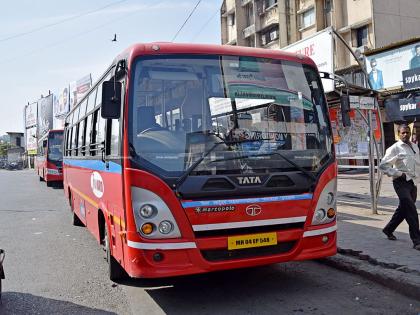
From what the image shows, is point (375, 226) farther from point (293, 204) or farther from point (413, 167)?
point (293, 204)

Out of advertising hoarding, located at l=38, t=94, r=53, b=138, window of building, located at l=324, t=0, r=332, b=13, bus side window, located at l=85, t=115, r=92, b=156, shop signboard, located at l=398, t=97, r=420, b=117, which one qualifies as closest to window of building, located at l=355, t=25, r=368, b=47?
window of building, located at l=324, t=0, r=332, b=13

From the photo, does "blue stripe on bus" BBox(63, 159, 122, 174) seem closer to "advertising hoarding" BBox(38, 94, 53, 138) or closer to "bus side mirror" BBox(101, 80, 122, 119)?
"bus side mirror" BBox(101, 80, 122, 119)

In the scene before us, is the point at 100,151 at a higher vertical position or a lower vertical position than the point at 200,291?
higher

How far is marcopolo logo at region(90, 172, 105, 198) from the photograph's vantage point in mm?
6105

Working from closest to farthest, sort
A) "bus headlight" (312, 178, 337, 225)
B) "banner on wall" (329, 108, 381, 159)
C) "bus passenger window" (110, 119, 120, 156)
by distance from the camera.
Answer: "bus passenger window" (110, 119, 120, 156) → "bus headlight" (312, 178, 337, 225) → "banner on wall" (329, 108, 381, 159)

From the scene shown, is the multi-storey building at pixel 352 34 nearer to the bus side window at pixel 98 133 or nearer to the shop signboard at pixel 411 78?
the shop signboard at pixel 411 78

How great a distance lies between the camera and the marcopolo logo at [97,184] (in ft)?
20.0

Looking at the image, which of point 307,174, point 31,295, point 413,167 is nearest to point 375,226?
point 413,167

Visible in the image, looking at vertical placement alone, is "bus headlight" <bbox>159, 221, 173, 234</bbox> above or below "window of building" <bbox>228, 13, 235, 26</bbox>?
below

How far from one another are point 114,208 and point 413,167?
4.40 m

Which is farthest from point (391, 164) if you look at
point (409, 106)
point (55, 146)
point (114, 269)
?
point (55, 146)

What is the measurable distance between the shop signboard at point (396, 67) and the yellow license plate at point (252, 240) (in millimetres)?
12246

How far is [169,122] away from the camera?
15.6 ft

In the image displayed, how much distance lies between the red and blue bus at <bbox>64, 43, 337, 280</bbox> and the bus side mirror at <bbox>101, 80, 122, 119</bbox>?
1 cm
